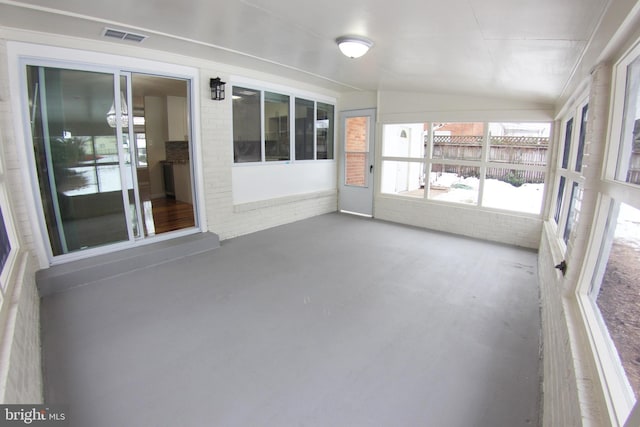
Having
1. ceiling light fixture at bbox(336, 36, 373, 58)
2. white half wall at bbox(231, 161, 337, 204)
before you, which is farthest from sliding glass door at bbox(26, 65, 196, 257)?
ceiling light fixture at bbox(336, 36, 373, 58)

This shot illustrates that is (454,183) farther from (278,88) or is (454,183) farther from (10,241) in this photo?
(10,241)

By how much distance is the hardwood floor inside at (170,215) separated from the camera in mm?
5234

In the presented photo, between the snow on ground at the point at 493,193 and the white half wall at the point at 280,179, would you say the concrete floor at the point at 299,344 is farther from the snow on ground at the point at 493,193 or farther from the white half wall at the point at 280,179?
the white half wall at the point at 280,179

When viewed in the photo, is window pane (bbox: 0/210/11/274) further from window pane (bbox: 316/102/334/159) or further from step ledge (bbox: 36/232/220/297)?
window pane (bbox: 316/102/334/159)

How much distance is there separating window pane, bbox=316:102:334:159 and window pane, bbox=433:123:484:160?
2171 mm

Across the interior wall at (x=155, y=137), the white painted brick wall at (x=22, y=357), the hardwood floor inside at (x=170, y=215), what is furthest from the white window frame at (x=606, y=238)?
the interior wall at (x=155, y=137)

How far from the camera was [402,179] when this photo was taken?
6516mm

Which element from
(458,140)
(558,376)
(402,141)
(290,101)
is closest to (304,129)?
(290,101)

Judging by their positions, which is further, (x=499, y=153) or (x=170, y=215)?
(x=170, y=215)

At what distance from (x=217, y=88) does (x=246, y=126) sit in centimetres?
82

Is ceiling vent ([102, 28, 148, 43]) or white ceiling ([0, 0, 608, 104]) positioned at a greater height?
ceiling vent ([102, 28, 148, 43])

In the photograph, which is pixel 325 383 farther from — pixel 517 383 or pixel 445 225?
pixel 445 225

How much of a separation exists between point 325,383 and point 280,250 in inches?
106

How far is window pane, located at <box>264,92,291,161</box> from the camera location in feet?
18.1
